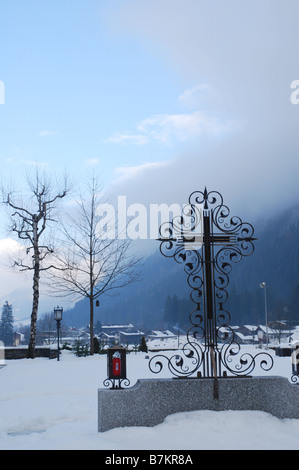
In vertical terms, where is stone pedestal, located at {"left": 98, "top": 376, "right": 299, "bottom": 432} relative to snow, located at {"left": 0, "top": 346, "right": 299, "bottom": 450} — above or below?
above

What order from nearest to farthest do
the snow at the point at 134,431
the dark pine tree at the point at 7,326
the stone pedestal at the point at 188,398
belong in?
the snow at the point at 134,431
the stone pedestal at the point at 188,398
the dark pine tree at the point at 7,326

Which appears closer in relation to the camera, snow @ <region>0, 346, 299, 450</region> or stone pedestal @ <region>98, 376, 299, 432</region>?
snow @ <region>0, 346, 299, 450</region>

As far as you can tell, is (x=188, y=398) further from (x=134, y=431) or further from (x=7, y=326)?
(x=7, y=326)

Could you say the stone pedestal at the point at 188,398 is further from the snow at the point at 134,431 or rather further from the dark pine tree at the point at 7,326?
the dark pine tree at the point at 7,326

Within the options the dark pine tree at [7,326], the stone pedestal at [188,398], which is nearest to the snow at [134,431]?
the stone pedestal at [188,398]

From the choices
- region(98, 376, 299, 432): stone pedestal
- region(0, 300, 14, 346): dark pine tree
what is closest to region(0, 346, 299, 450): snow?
region(98, 376, 299, 432): stone pedestal

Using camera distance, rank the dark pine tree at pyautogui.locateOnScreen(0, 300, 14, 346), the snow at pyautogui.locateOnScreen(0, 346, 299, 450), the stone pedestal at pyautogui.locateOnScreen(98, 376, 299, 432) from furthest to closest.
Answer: the dark pine tree at pyautogui.locateOnScreen(0, 300, 14, 346), the stone pedestal at pyautogui.locateOnScreen(98, 376, 299, 432), the snow at pyautogui.locateOnScreen(0, 346, 299, 450)

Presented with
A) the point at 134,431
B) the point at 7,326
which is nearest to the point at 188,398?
the point at 134,431

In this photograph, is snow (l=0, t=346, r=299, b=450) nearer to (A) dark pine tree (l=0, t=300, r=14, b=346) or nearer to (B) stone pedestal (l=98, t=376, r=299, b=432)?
(B) stone pedestal (l=98, t=376, r=299, b=432)

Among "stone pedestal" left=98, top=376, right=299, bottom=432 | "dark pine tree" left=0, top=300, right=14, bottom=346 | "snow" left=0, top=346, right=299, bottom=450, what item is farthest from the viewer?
"dark pine tree" left=0, top=300, right=14, bottom=346

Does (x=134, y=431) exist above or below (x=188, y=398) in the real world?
below
